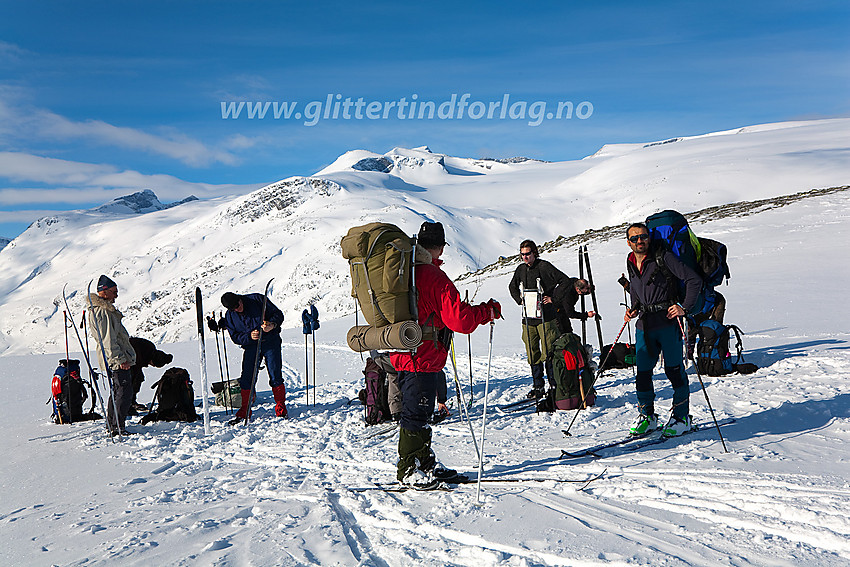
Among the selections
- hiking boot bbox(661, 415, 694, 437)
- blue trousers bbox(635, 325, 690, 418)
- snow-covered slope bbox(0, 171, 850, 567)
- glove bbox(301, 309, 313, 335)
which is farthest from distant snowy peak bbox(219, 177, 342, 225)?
hiking boot bbox(661, 415, 694, 437)

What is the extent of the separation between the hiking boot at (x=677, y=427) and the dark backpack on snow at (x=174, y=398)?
6317 millimetres

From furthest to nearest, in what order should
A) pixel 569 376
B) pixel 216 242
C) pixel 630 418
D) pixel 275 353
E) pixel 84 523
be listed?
1. pixel 216 242
2. pixel 275 353
3. pixel 569 376
4. pixel 630 418
5. pixel 84 523

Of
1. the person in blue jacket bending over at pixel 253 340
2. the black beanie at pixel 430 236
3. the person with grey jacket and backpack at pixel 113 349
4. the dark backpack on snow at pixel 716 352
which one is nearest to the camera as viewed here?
the black beanie at pixel 430 236

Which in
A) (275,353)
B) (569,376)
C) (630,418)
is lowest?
(630,418)

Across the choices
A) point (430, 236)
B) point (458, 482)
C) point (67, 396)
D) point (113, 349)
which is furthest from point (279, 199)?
point (458, 482)

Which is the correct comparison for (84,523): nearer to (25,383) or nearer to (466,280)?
(25,383)

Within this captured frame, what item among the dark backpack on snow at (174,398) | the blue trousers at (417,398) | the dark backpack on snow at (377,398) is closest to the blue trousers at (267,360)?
the dark backpack on snow at (174,398)

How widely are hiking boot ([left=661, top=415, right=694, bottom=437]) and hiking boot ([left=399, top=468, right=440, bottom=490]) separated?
2.38 meters

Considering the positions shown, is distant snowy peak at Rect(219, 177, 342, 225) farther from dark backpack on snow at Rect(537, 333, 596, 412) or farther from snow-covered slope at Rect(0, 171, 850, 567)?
dark backpack on snow at Rect(537, 333, 596, 412)

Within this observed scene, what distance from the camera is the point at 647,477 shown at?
159 inches

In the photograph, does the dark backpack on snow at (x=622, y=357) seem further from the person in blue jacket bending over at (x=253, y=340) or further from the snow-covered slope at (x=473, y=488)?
the person in blue jacket bending over at (x=253, y=340)

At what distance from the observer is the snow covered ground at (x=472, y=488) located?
310cm

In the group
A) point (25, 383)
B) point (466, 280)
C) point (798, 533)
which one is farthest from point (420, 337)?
point (466, 280)

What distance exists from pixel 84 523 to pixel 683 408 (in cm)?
513
